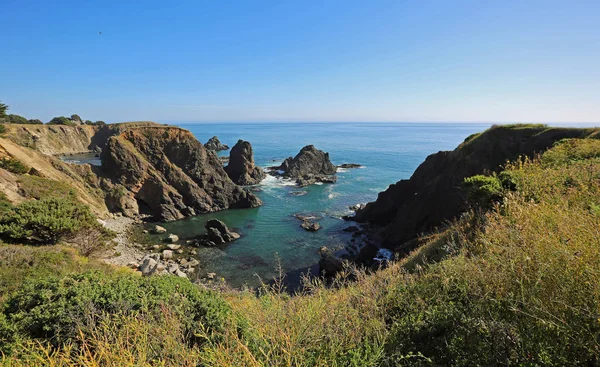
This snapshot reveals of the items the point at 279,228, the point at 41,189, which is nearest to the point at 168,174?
the point at 41,189

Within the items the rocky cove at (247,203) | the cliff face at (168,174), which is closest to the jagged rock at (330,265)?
the rocky cove at (247,203)

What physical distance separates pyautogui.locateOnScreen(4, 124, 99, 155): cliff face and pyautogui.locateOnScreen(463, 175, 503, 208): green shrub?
10400cm

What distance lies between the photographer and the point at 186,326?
550 centimetres

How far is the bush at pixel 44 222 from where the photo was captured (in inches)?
586

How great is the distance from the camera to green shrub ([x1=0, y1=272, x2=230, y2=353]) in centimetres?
541

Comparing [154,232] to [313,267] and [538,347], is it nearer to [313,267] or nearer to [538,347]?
Result: [313,267]

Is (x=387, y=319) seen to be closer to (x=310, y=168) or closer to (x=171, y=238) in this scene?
(x=171, y=238)

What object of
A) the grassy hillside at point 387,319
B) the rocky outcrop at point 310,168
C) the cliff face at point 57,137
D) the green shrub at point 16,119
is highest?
the green shrub at point 16,119

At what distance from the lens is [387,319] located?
5.59m

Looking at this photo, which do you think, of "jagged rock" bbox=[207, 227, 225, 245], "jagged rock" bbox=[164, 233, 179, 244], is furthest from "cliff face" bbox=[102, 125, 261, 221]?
"jagged rock" bbox=[207, 227, 225, 245]

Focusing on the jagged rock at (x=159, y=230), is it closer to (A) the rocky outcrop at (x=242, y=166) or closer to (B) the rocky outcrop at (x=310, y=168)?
(A) the rocky outcrop at (x=242, y=166)

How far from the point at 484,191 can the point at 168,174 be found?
141ft

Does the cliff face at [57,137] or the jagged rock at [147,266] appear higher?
the cliff face at [57,137]

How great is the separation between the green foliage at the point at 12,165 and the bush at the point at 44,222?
14518 mm
